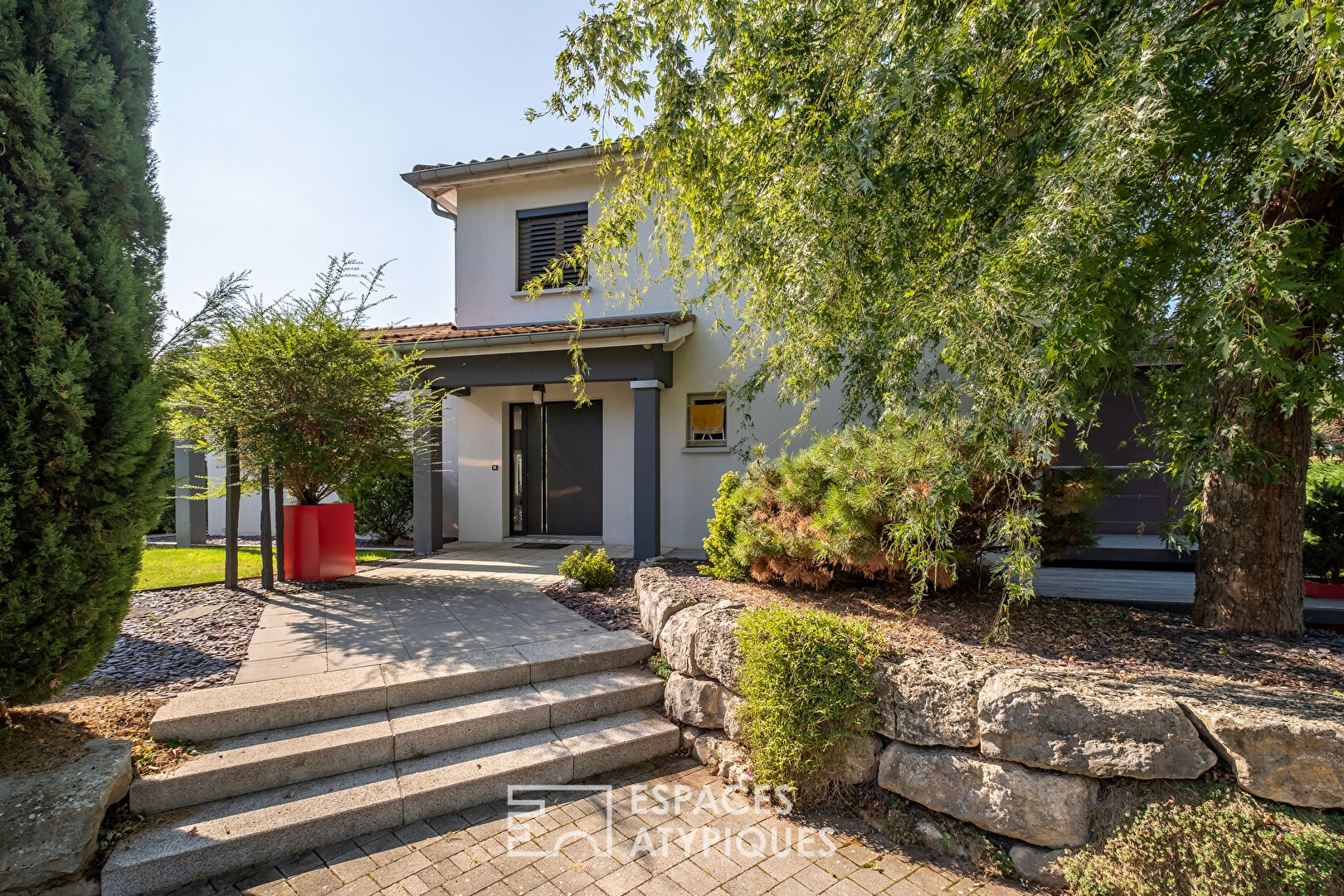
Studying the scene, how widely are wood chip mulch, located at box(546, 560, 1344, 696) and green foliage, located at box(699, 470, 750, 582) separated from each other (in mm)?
187

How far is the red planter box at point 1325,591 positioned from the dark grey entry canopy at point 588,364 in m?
6.21

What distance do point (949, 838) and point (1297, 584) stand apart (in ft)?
9.52

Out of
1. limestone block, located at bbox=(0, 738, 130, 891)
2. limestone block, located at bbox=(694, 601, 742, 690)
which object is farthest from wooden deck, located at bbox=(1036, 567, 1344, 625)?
limestone block, located at bbox=(0, 738, 130, 891)

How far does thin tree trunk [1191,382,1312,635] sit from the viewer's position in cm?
355

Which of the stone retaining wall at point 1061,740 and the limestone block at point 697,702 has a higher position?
the stone retaining wall at point 1061,740

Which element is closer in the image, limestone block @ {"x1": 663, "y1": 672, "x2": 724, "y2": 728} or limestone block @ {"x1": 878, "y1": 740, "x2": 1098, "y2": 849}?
limestone block @ {"x1": 878, "y1": 740, "x2": 1098, "y2": 849}

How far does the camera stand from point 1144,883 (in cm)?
229

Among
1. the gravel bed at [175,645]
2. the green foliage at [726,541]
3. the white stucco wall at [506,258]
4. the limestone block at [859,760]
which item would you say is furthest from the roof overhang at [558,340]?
the limestone block at [859,760]

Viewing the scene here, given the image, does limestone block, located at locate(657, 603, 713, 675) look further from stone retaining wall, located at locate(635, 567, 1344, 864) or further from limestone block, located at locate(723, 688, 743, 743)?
stone retaining wall, located at locate(635, 567, 1344, 864)

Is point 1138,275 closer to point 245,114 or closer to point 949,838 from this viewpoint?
point 949,838

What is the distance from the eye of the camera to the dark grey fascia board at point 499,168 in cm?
869

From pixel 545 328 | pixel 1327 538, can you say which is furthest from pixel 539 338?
pixel 1327 538

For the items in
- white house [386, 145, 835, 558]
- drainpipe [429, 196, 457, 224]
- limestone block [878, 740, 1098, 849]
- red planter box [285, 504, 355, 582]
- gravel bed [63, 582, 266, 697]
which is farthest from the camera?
drainpipe [429, 196, 457, 224]

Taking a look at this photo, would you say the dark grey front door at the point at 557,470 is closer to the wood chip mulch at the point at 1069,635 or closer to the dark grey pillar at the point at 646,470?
the dark grey pillar at the point at 646,470
